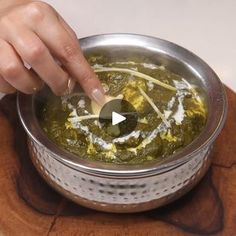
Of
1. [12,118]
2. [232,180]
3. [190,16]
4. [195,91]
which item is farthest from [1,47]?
[190,16]

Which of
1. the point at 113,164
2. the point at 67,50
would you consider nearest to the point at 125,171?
the point at 113,164

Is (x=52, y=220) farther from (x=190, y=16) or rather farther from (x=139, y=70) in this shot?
(x=190, y=16)

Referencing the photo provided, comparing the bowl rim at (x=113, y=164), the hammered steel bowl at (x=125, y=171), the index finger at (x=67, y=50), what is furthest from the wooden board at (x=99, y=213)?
the index finger at (x=67, y=50)

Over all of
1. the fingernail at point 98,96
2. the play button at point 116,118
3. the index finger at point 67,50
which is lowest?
the play button at point 116,118

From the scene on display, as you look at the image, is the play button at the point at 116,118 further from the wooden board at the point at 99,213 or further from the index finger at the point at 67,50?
the wooden board at the point at 99,213

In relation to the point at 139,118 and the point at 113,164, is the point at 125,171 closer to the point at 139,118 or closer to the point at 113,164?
the point at 113,164
